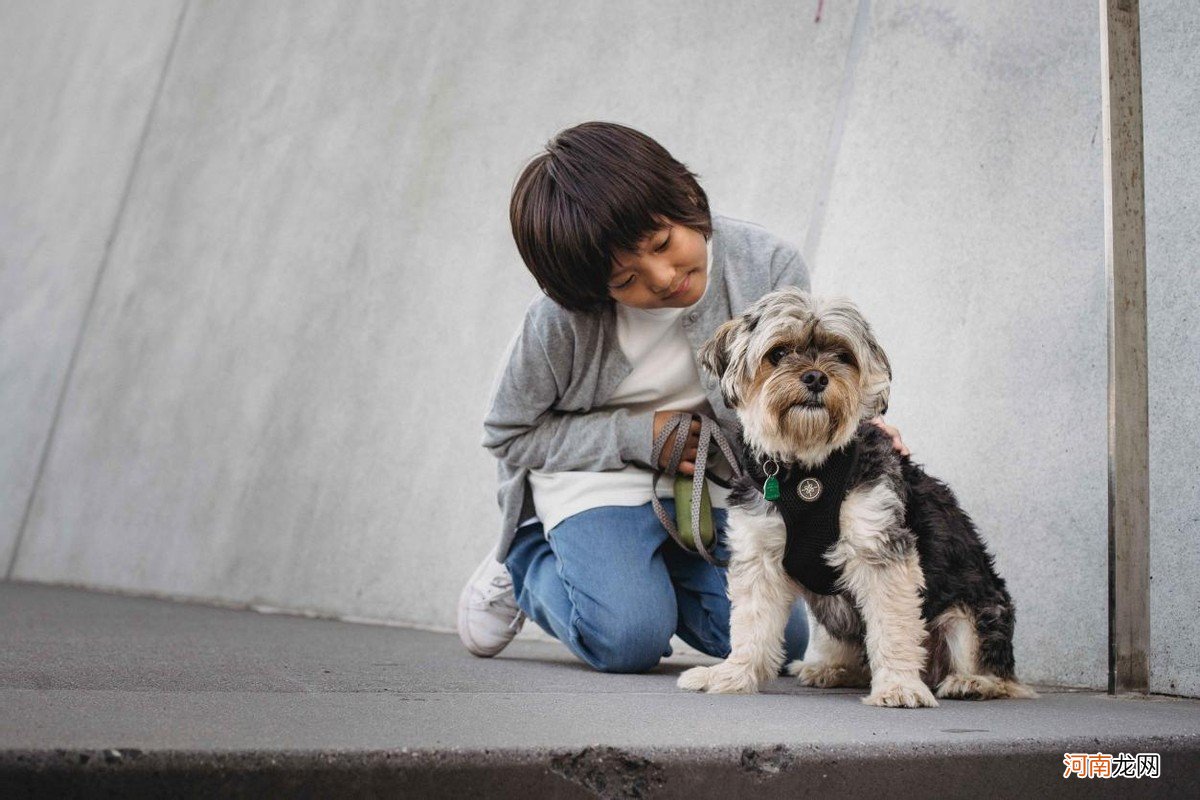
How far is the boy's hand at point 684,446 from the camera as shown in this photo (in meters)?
2.70

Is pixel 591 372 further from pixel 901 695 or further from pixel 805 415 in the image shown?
pixel 901 695

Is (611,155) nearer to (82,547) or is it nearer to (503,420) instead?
(503,420)

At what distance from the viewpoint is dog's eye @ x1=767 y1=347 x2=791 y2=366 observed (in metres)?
2.22

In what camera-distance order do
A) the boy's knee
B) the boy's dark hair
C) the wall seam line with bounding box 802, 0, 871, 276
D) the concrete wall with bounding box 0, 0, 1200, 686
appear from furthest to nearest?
1. the wall seam line with bounding box 802, 0, 871, 276
2. the concrete wall with bounding box 0, 0, 1200, 686
3. the boy's knee
4. the boy's dark hair

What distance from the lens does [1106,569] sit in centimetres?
250

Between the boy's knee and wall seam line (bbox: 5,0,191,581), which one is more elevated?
wall seam line (bbox: 5,0,191,581)

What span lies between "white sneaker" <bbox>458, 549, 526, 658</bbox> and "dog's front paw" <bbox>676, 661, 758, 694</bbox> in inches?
36.0

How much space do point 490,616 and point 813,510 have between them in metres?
1.21

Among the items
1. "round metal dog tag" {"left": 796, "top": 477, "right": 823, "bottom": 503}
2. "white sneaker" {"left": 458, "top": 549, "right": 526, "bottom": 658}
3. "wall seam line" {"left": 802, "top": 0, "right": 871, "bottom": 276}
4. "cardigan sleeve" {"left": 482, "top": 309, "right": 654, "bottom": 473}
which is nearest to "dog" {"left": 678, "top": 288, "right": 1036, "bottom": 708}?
"round metal dog tag" {"left": 796, "top": 477, "right": 823, "bottom": 503}

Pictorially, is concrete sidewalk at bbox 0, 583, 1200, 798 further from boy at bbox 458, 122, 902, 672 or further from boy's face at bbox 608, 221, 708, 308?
boy's face at bbox 608, 221, 708, 308

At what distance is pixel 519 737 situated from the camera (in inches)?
50.9

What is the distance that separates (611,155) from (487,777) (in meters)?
1.56

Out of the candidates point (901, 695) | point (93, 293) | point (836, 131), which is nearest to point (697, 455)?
point (901, 695)

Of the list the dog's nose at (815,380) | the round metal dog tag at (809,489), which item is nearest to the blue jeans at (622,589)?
the round metal dog tag at (809,489)
